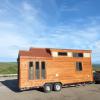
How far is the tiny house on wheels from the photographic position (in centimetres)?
2348

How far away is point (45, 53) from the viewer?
2545cm

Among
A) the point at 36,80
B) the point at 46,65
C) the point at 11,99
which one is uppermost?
the point at 46,65

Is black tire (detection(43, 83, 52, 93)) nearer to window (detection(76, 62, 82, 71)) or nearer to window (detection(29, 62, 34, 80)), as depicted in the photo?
window (detection(29, 62, 34, 80))

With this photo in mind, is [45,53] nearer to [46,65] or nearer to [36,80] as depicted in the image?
[46,65]

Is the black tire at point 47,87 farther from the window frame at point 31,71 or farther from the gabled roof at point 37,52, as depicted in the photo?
the gabled roof at point 37,52

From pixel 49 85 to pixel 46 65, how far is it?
223 centimetres

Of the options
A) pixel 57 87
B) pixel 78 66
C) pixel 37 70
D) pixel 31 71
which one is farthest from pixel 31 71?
pixel 78 66

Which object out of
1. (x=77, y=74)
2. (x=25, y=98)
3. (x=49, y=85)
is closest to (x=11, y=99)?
(x=25, y=98)

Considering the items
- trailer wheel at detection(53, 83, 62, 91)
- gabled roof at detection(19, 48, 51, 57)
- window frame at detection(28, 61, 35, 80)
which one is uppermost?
gabled roof at detection(19, 48, 51, 57)

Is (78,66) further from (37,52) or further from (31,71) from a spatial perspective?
(31,71)

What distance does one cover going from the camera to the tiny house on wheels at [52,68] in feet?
77.0

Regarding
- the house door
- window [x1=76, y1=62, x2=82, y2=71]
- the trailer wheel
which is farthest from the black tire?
window [x1=76, y1=62, x2=82, y2=71]

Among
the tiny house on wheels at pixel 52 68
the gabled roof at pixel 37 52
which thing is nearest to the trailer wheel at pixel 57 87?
the tiny house on wheels at pixel 52 68

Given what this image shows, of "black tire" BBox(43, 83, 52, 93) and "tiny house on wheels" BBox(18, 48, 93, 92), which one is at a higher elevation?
"tiny house on wheels" BBox(18, 48, 93, 92)
